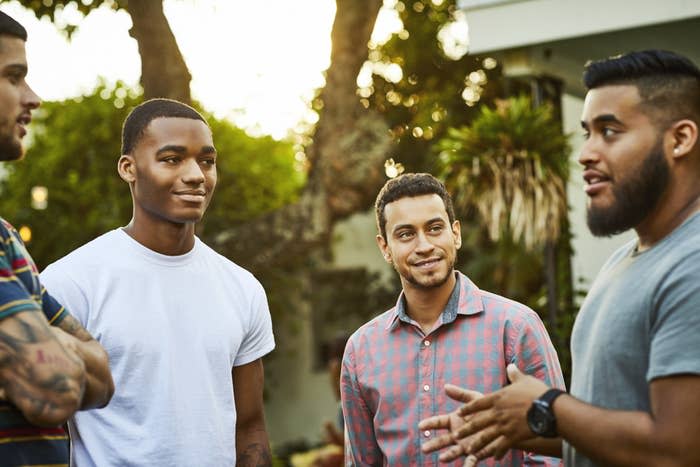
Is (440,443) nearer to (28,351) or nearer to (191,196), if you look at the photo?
(28,351)

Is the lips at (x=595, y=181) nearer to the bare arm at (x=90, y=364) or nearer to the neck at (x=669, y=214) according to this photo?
the neck at (x=669, y=214)

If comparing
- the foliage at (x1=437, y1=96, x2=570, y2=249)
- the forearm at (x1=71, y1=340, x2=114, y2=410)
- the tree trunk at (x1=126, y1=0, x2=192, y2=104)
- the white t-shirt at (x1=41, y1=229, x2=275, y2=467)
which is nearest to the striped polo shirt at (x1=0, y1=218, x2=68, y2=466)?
the forearm at (x1=71, y1=340, x2=114, y2=410)

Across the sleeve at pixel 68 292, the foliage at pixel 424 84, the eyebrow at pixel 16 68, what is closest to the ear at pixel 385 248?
the sleeve at pixel 68 292

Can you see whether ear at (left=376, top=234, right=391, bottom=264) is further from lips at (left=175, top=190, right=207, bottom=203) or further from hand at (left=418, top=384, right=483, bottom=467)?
hand at (left=418, top=384, right=483, bottom=467)

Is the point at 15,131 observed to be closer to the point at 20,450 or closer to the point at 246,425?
the point at 20,450

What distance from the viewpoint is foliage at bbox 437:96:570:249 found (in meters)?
8.62

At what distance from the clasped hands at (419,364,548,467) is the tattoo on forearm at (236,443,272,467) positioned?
4.82ft

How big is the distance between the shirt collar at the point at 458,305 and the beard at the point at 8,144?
1783 millimetres

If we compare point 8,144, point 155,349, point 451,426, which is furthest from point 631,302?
point 155,349

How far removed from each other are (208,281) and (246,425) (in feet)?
2.13

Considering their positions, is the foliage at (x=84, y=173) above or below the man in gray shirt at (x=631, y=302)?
above

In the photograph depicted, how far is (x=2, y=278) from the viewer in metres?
2.36

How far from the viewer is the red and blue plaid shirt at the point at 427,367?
357cm

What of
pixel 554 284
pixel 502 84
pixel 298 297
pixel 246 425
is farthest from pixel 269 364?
pixel 246 425
